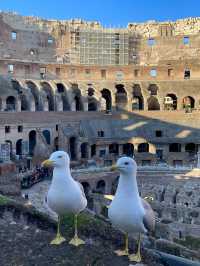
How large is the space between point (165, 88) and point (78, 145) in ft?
47.6

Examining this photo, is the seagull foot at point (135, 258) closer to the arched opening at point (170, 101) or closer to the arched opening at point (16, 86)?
the arched opening at point (16, 86)

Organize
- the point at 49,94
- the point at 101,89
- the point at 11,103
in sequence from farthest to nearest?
the point at 101,89
the point at 49,94
the point at 11,103

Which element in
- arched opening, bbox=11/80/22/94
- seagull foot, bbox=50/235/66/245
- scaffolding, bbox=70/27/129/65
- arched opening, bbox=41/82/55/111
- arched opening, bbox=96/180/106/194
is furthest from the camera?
scaffolding, bbox=70/27/129/65

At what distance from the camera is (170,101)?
46812 mm

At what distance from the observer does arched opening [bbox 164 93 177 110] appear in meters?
44.8

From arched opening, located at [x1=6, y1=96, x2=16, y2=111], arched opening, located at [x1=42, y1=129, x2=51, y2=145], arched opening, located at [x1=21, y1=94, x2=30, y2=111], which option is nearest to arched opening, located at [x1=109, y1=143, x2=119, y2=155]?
arched opening, located at [x1=42, y1=129, x2=51, y2=145]

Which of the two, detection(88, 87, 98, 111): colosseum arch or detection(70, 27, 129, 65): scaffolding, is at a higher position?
detection(70, 27, 129, 65): scaffolding

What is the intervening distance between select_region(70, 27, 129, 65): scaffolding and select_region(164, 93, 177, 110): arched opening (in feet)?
29.0

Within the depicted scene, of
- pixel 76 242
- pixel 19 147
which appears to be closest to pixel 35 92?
pixel 19 147

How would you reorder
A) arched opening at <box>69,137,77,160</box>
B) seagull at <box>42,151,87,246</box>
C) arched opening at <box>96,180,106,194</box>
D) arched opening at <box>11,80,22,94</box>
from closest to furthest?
seagull at <box>42,151,87,246</box> → arched opening at <box>96,180,106,194</box> → arched opening at <box>69,137,77,160</box> → arched opening at <box>11,80,22,94</box>

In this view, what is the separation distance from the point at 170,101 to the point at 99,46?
12.6 meters

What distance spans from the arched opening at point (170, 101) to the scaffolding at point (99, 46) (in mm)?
8828

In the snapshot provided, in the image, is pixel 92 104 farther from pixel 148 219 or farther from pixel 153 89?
pixel 148 219

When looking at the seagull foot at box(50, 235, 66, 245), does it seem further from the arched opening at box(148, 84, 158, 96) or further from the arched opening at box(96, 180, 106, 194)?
the arched opening at box(148, 84, 158, 96)
